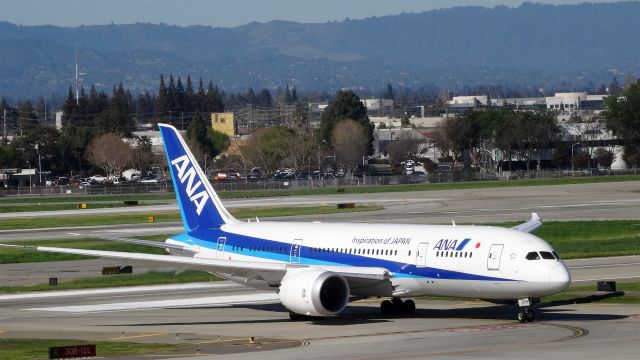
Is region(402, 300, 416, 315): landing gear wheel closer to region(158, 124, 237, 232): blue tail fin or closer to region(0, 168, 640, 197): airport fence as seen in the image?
region(158, 124, 237, 232): blue tail fin

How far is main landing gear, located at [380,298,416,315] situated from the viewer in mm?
49531

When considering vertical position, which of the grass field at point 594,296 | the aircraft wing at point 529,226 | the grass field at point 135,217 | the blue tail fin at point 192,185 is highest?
the blue tail fin at point 192,185

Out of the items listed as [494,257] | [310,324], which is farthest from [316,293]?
[494,257]

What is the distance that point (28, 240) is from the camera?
93.4 metres

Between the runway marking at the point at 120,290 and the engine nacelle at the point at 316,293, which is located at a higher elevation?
the engine nacelle at the point at 316,293

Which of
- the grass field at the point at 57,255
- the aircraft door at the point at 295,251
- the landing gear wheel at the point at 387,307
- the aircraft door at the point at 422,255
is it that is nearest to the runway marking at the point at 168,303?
the aircraft door at the point at 295,251

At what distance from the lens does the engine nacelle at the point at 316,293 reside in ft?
150

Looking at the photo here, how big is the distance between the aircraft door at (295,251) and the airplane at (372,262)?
0.04m

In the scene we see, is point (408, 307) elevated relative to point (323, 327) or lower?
elevated

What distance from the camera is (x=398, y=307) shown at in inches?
1953

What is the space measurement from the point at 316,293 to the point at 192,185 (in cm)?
1081

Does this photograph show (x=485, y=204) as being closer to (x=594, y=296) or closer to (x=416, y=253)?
(x=594, y=296)

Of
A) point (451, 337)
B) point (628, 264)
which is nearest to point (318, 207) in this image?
point (628, 264)

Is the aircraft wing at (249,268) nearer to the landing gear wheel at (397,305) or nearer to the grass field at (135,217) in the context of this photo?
the landing gear wheel at (397,305)
